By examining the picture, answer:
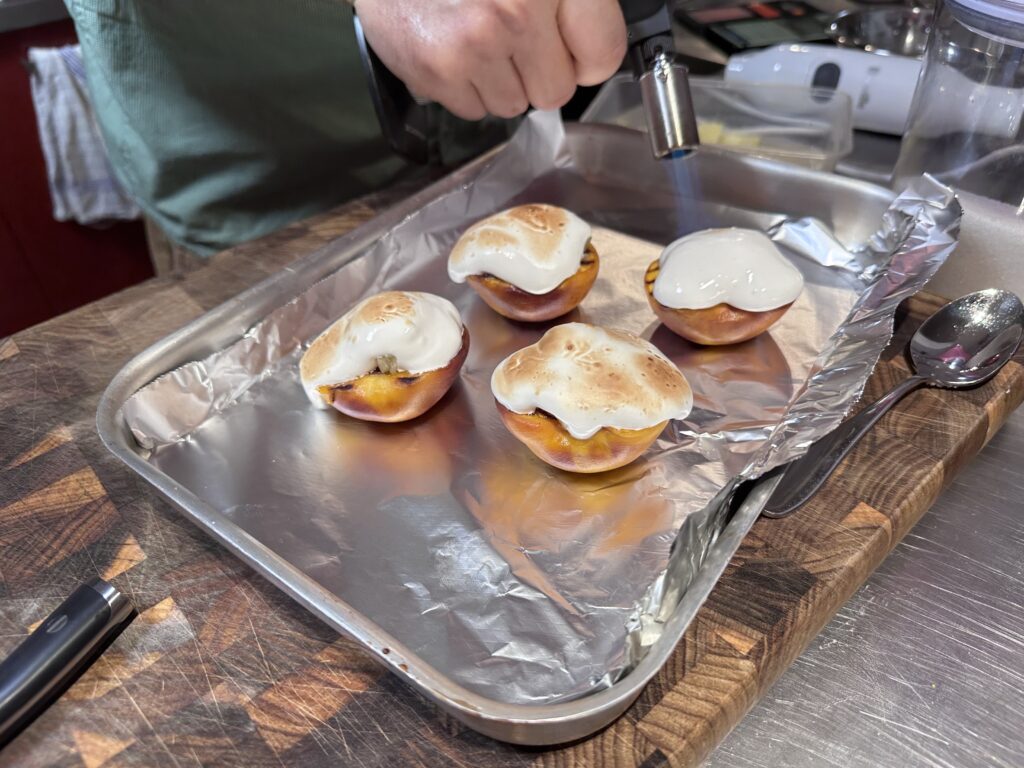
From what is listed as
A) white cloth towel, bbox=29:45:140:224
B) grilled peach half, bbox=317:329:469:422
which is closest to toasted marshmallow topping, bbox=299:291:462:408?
grilled peach half, bbox=317:329:469:422

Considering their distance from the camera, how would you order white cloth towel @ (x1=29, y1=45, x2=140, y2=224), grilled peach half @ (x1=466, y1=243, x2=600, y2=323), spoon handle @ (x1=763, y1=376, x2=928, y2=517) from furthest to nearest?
1. white cloth towel @ (x1=29, y1=45, x2=140, y2=224)
2. grilled peach half @ (x1=466, y1=243, x2=600, y2=323)
3. spoon handle @ (x1=763, y1=376, x2=928, y2=517)

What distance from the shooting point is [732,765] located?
0.58 m

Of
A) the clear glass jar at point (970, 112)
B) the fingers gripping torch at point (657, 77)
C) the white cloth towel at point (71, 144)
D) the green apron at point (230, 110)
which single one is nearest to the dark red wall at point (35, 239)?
the white cloth towel at point (71, 144)

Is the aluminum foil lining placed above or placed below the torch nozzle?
below

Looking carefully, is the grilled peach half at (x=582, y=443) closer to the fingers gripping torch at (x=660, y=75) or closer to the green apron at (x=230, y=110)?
the fingers gripping torch at (x=660, y=75)

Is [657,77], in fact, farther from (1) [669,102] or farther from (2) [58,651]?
(2) [58,651]

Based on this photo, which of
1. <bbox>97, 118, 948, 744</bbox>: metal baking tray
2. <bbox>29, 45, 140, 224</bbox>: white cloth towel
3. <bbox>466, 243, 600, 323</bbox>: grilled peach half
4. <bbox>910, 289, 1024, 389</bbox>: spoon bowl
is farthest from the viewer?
<bbox>29, 45, 140, 224</bbox>: white cloth towel

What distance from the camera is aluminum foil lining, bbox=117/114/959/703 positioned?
2.02 feet

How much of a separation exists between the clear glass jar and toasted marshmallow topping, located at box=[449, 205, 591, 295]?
0.43 metres

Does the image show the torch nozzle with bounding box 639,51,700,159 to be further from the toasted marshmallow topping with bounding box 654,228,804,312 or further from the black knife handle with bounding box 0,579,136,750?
the black knife handle with bounding box 0,579,136,750

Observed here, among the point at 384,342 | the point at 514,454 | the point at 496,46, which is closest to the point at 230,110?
the point at 496,46

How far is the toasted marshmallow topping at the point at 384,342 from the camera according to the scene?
2.58ft

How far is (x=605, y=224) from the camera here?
3.53 ft

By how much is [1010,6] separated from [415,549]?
2.32 ft
